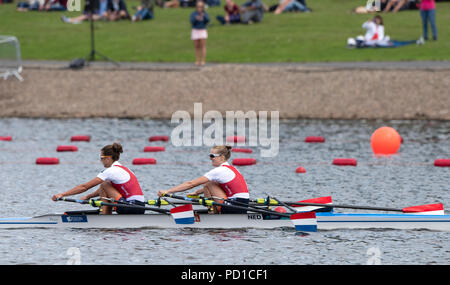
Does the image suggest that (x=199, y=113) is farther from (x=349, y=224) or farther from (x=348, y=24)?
A: (x=349, y=224)

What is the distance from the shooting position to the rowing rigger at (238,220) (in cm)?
1895

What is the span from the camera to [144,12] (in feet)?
165

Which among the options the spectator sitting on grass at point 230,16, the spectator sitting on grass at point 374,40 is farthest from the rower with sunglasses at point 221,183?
the spectator sitting on grass at point 230,16

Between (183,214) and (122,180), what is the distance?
4.48ft

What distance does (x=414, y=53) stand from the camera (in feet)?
130

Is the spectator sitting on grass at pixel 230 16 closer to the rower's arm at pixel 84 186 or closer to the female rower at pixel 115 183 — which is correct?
the female rower at pixel 115 183

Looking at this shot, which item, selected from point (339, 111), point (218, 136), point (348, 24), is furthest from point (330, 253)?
point (348, 24)

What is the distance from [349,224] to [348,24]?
95.4 ft

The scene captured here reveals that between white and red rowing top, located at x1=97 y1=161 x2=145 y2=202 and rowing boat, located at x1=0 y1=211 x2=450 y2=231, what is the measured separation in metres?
0.46

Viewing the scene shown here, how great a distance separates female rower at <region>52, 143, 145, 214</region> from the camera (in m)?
19.2

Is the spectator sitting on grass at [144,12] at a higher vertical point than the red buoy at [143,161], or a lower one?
higher

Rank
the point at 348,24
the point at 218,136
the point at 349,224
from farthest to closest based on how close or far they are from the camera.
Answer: the point at 348,24 < the point at 218,136 < the point at 349,224

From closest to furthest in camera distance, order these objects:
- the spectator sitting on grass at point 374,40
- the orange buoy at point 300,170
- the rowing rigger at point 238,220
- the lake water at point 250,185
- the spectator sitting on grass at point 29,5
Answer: the lake water at point 250,185, the rowing rigger at point 238,220, the orange buoy at point 300,170, the spectator sitting on grass at point 374,40, the spectator sitting on grass at point 29,5
